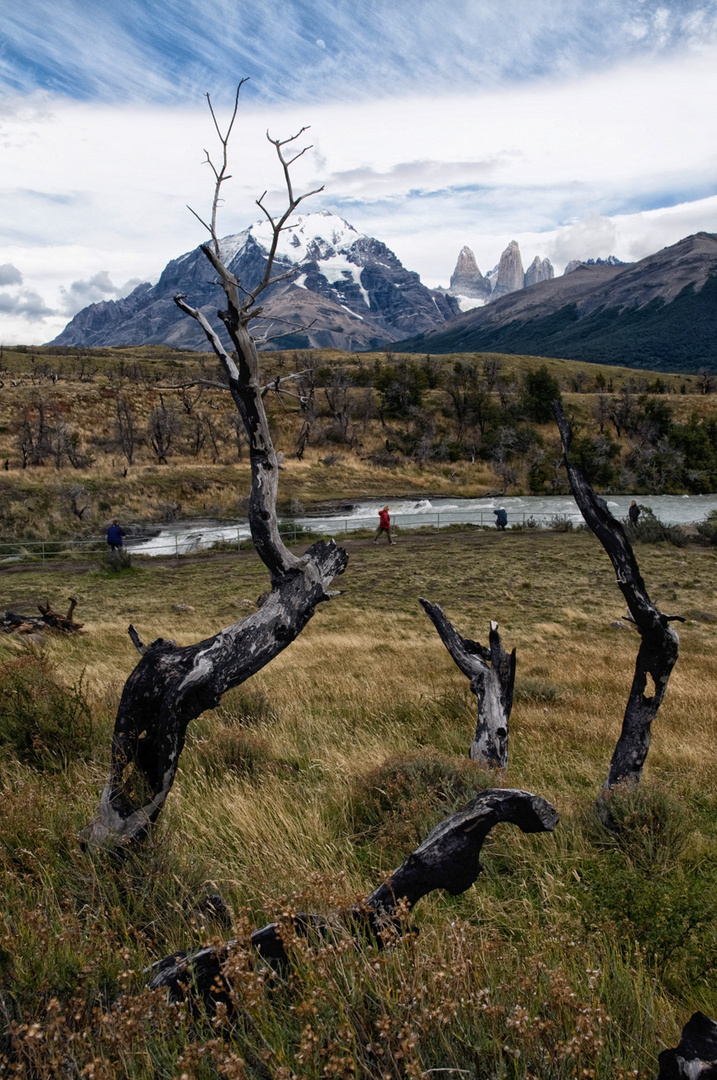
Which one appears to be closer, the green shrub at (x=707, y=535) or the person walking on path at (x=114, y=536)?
the person walking on path at (x=114, y=536)

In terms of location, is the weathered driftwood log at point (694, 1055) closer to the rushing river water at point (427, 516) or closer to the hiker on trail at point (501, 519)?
the rushing river water at point (427, 516)

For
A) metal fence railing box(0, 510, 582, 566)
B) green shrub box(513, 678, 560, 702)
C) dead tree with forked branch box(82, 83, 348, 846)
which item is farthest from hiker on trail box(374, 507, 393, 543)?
dead tree with forked branch box(82, 83, 348, 846)

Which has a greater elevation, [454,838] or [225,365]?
[225,365]

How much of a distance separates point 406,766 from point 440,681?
5558 mm

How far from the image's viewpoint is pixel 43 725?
527 centimetres

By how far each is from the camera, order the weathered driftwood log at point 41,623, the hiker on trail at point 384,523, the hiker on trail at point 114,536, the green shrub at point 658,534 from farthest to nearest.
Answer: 1. the green shrub at point 658,534
2. the hiker on trail at point 384,523
3. the hiker on trail at point 114,536
4. the weathered driftwood log at point 41,623

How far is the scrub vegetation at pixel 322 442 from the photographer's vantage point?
129 feet

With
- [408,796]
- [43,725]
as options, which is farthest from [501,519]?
[43,725]

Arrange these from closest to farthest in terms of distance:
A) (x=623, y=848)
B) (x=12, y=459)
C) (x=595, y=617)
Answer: (x=623, y=848)
(x=595, y=617)
(x=12, y=459)

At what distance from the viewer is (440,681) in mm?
10344

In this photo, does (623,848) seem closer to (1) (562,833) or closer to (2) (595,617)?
(1) (562,833)

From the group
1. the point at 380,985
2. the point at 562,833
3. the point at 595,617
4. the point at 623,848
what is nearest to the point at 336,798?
the point at 562,833

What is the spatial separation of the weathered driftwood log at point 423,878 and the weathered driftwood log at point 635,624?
2.39 meters

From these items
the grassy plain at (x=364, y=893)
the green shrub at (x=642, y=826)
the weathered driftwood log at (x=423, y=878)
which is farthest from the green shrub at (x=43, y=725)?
the green shrub at (x=642, y=826)
